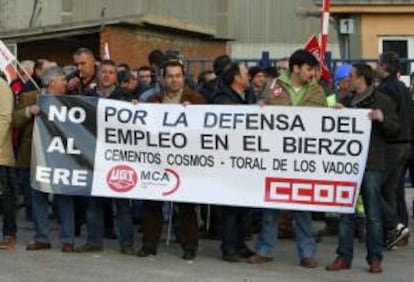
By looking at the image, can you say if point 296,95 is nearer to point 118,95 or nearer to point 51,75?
point 118,95

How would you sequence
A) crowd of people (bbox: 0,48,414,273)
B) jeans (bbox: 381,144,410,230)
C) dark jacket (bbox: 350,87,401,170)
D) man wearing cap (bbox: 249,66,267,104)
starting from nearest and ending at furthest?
dark jacket (bbox: 350,87,401,170), crowd of people (bbox: 0,48,414,273), jeans (bbox: 381,144,410,230), man wearing cap (bbox: 249,66,267,104)

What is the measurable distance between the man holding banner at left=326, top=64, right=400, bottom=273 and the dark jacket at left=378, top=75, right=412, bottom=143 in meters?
0.40

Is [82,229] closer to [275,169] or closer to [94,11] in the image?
[275,169]

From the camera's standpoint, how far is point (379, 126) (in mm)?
8602

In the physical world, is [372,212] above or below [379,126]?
below

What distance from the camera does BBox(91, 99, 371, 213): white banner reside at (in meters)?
8.80

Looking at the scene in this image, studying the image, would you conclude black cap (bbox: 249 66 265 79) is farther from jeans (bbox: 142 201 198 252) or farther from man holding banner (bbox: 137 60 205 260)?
jeans (bbox: 142 201 198 252)

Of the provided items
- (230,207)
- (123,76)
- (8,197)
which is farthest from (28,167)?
(230,207)

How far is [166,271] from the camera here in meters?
8.70

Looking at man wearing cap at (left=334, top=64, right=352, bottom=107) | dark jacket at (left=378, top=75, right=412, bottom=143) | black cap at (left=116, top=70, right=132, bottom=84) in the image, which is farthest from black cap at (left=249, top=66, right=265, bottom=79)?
dark jacket at (left=378, top=75, right=412, bottom=143)

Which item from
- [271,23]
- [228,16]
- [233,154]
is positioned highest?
[228,16]

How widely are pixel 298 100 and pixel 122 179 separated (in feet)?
6.61

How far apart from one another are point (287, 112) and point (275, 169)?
59 centimetres

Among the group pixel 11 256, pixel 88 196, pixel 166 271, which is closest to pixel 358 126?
pixel 166 271
